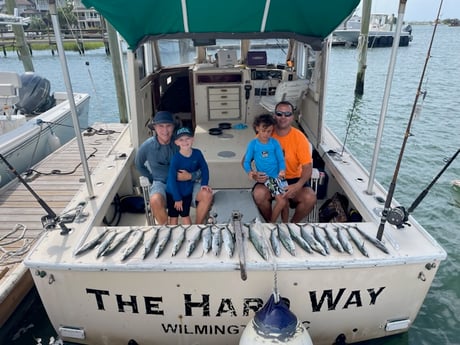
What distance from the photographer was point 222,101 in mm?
5930

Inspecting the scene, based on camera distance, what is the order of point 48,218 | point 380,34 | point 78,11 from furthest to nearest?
1. point 380,34
2. point 78,11
3. point 48,218

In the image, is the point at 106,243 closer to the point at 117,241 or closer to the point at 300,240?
the point at 117,241

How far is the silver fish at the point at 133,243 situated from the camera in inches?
96.0

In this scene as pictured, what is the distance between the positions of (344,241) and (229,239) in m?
0.81

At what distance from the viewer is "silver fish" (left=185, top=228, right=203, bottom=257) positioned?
246cm

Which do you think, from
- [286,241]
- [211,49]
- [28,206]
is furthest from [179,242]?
[211,49]

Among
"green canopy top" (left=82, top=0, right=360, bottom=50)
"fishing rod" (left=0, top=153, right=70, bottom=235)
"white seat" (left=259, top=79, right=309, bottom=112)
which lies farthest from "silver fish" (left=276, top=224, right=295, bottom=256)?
"white seat" (left=259, top=79, right=309, bottom=112)

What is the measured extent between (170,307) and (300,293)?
35.6 inches

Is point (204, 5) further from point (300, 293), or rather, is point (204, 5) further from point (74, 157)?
point (74, 157)

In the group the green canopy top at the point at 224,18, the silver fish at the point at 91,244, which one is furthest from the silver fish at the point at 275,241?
the green canopy top at the point at 224,18

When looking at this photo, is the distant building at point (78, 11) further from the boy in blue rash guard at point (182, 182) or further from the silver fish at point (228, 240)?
the silver fish at point (228, 240)

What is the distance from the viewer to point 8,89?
6.71 meters

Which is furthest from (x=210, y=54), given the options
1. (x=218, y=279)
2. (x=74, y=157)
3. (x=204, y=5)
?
(x=218, y=279)

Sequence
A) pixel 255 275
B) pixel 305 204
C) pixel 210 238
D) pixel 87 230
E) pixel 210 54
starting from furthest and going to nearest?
1. pixel 210 54
2. pixel 305 204
3. pixel 87 230
4. pixel 210 238
5. pixel 255 275
